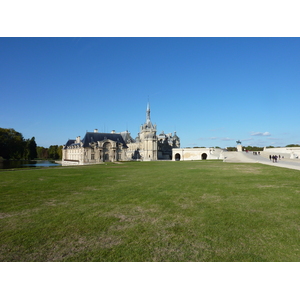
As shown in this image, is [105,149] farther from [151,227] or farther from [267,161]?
[151,227]

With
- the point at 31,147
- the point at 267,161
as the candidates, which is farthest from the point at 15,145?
the point at 267,161

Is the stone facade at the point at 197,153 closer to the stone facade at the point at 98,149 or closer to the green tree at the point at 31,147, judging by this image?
the stone facade at the point at 98,149

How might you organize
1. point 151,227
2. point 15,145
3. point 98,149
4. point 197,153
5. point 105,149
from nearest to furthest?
1. point 151,227
2. point 98,149
3. point 105,149
4. point 197,153
5. point 15,145

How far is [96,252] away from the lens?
418 centimetres

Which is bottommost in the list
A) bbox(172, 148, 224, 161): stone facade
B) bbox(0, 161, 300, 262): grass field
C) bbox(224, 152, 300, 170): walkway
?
bbox(0, 161, 300, 262): grass field

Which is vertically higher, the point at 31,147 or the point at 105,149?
the point at 31,147

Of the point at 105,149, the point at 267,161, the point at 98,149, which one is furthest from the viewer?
the point at 105,149

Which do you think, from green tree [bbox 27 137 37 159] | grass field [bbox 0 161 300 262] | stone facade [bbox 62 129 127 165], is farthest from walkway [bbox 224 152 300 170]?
green tree [bbox 27 137 37 159]

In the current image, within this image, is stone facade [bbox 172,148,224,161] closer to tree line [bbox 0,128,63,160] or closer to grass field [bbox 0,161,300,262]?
tree line [bbox 0,128,63,160]

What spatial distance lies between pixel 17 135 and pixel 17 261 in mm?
88756

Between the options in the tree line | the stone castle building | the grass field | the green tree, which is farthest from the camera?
the green tree

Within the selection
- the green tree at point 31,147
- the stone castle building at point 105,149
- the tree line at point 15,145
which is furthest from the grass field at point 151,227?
the green tree at point 31,147

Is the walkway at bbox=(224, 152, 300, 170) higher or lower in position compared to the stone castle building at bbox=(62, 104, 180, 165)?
lower

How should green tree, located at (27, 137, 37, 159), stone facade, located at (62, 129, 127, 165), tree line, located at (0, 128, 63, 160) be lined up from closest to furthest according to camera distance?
Answer: stone facade, located at (62, 129, 127, 165) → tree line, located at (0, 128, 63, 160) → green tree, located at (27, 137, 37, 159)
